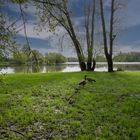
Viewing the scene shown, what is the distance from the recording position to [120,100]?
1377 cm

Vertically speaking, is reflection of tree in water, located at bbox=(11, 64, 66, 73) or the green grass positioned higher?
reflection of tree in water, located at bbox=(11, 64, 66, 73)

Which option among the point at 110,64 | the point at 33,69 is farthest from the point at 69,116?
the point at 110,64

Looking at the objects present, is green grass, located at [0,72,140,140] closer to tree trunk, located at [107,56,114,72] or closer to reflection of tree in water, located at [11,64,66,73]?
reflection of tree in water, located at [11,64,66,73]

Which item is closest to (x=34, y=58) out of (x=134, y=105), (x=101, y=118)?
(x=101, y=118)

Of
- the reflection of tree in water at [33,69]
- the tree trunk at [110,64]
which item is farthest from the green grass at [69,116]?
the tree trunk at [110,64]

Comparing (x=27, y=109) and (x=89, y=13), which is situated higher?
(x=89, y=13)

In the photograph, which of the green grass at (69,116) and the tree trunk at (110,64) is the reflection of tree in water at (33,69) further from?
the tree trunk at (110,64)

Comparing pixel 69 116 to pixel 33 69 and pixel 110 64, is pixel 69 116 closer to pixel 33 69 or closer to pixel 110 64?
pixel 33 69

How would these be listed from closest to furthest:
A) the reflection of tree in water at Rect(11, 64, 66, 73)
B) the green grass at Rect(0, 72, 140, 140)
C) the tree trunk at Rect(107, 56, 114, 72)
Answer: the reflection of tree in water at Rect(11, 64, 66, 73), the green grass at Rect(0, 72, 140, 140), the tree trunk at Rect(107, 56, 114, 72)

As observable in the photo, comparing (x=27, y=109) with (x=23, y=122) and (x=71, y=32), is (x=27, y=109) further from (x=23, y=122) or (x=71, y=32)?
(x=71, y=32)

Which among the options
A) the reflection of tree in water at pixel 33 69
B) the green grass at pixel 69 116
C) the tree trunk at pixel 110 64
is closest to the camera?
the reflection of tree in water at pixel 33 69

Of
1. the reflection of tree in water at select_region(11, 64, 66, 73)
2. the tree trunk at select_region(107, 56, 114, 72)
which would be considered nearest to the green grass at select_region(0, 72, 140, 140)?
the reflection of tree in water at select_region(11, 64, 66, 73)

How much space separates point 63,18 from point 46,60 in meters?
27.6

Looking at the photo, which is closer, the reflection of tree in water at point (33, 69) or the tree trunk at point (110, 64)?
the reflection of tree in water at point (33, 69)
